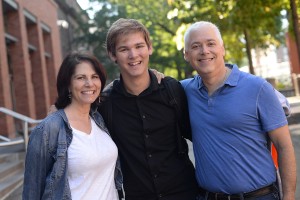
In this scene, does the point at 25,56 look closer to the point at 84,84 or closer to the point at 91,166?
the point at 84,84

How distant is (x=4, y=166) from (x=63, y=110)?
6076 mm

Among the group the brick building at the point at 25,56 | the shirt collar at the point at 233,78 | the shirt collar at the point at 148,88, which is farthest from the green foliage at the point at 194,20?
the shirt collar at the point at 233,78

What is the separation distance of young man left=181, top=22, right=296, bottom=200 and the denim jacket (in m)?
0.91

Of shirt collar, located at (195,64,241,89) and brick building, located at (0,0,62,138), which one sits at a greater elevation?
brick building, located at (0,0,62,138)

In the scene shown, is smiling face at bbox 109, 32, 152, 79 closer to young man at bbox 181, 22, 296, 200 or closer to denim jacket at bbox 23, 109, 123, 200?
young man at bbox 181, 22, 296, 200

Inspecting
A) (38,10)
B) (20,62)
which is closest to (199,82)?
(20,62)

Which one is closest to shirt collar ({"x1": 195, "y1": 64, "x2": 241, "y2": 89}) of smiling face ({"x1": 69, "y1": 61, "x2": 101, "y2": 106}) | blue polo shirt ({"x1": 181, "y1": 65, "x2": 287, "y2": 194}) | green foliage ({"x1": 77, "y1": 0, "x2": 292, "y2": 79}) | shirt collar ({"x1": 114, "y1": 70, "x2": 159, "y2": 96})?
blue polo shirt ({"x1": 181, "y1": 65, "x2": 287, "y2": 194})

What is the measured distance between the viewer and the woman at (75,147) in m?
2.80

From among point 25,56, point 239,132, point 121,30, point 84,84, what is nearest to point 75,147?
point 84,84

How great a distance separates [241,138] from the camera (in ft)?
9.18

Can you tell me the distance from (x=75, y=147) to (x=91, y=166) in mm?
162

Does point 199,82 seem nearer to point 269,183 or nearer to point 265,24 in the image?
point 269,183

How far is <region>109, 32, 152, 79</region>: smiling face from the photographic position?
3.16 meters

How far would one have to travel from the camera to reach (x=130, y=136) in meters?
3.20
